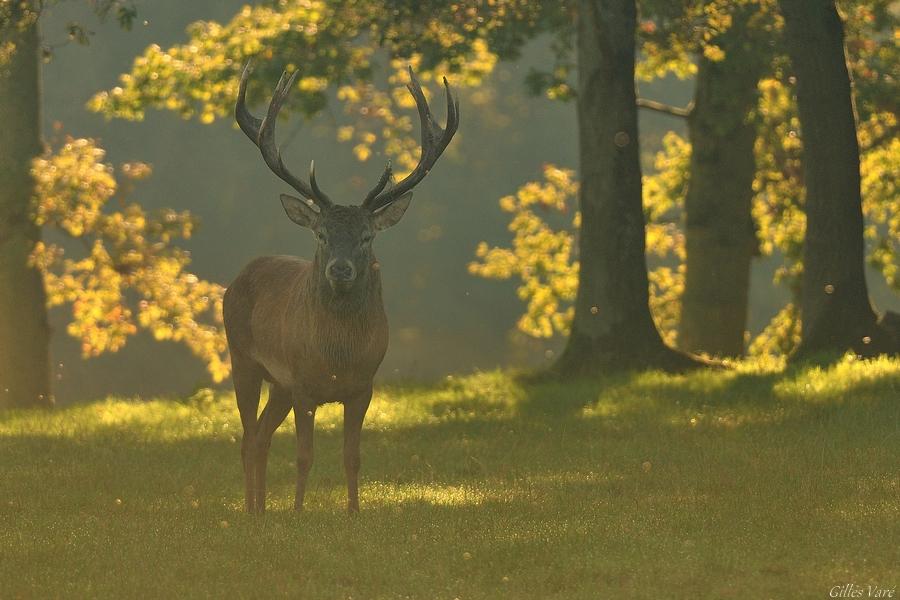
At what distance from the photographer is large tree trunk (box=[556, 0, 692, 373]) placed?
17.8 metres

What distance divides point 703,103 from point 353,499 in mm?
13806

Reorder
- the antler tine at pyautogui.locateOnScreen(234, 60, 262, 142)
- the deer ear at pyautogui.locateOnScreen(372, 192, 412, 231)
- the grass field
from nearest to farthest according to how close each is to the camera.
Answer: the grass field < the deer ear at pyautogui.locateOnScreen(372, 192, 412, 231) < the antler tine at pyautogui.locateOnScreen(234, 60, 262, 142)

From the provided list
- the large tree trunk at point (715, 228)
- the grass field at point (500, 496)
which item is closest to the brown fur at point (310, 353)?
the grass field at point (500, 496)

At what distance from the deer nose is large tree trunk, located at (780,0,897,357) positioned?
28.6ft

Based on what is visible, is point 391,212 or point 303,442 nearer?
point 391,212

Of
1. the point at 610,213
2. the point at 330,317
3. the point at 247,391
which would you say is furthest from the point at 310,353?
the point at 610,213

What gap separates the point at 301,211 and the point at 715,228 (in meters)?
13.2

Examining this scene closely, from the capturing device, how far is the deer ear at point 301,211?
10469mm

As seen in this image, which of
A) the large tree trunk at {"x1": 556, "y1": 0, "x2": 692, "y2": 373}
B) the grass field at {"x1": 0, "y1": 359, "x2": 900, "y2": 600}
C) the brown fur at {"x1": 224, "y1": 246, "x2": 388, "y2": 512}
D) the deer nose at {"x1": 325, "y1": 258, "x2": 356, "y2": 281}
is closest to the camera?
the grass field at {"x1": 0, "y1": 359, "x2": 900, "y2": 600}

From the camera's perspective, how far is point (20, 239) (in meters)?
19.9

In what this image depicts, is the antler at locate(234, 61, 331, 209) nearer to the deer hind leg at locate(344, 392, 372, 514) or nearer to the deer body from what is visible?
the deer body

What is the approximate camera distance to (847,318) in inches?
685

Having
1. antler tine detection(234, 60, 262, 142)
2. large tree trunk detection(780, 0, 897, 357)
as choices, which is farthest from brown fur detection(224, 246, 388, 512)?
large tree trunk detection(780, 0, 897, 357)

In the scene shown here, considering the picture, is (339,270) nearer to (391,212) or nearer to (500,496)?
(391,212)
